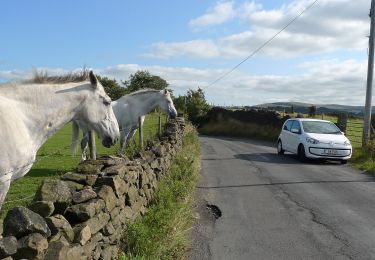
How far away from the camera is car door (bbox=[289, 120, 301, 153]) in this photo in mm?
18270

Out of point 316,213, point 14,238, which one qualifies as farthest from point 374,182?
point 14,238

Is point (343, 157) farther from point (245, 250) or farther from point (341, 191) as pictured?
point (245, 250)

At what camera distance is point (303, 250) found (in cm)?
660

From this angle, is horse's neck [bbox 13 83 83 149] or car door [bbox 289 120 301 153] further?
car door [bbox 289 120 301 153]

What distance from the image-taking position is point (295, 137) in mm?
18500

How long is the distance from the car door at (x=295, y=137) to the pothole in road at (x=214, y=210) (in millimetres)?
9461

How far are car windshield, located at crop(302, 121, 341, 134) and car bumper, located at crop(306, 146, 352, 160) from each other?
130 centimetres

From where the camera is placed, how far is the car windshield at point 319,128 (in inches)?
721

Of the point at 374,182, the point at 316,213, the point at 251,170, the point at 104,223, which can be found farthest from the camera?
the point at 251,170

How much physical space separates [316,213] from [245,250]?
2.85m

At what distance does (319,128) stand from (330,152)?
1.75 meters

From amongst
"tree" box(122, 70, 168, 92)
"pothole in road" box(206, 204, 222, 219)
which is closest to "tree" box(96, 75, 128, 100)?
"tree" box(122, 70, 168, 92)

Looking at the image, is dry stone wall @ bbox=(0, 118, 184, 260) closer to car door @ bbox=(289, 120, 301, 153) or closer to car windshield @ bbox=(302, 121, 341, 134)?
car door @ bbox=(289, 120, 301, 153)

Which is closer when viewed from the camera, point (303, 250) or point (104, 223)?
point (104, 223)
